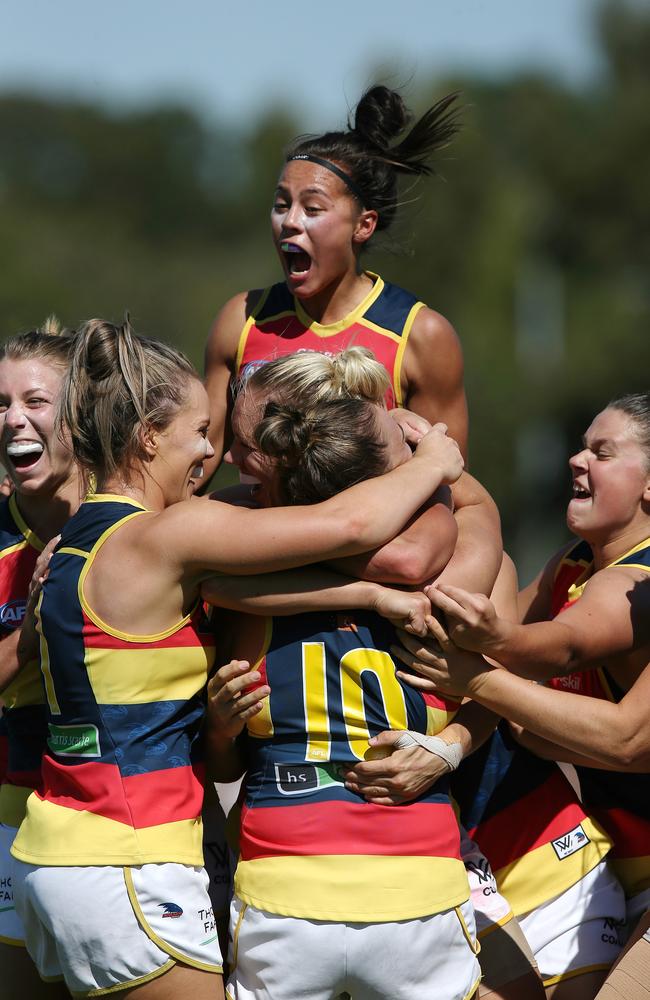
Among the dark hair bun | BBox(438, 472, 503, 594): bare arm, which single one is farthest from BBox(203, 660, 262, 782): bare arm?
the dark hair bun

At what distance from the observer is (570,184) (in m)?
37.5

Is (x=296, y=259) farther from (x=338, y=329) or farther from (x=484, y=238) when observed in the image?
(x=484, y=238)

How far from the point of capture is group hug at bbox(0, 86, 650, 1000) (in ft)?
10.3

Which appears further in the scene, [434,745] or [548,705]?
[548,705]

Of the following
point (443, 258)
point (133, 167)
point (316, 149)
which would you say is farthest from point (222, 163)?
point (316, 149)

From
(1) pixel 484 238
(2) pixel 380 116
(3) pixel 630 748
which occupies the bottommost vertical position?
(1) pixel 484 238

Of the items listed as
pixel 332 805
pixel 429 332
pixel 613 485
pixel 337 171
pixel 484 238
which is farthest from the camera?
pixel 484 238

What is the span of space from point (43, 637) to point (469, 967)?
139cm

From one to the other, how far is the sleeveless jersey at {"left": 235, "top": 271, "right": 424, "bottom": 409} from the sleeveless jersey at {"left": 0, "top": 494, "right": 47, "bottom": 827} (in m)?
1.29

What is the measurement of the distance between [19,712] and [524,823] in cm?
157

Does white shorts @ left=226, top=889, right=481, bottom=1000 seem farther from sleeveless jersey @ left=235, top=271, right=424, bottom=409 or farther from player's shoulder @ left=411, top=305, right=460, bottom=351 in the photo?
player's shoulder @ left=411, top=305, right=460, bottom=351

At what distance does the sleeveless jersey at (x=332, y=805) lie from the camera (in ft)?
10.2

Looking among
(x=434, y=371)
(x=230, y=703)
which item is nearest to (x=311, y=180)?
(x=434, y=371)

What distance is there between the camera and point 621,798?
12.7 feet
